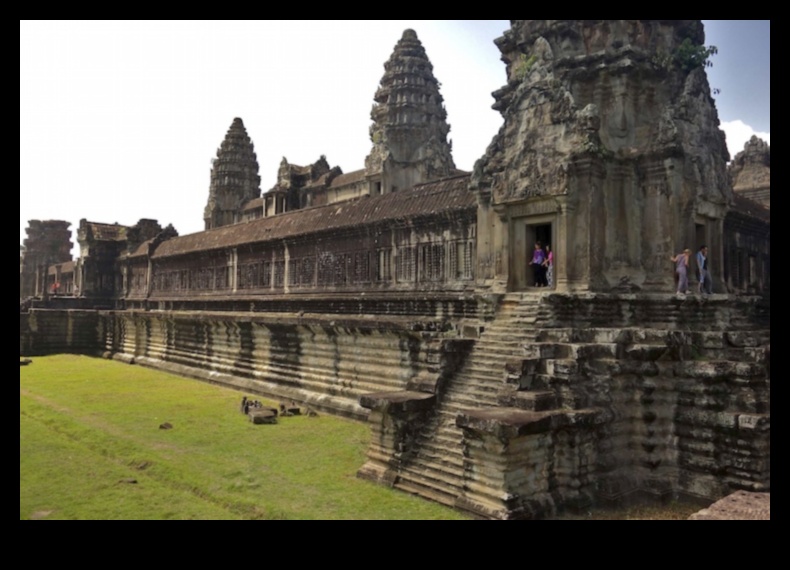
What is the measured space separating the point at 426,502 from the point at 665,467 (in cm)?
382

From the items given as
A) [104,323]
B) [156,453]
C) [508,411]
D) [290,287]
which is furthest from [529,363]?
[104,323]

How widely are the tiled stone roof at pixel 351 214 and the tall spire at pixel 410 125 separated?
15.1 m

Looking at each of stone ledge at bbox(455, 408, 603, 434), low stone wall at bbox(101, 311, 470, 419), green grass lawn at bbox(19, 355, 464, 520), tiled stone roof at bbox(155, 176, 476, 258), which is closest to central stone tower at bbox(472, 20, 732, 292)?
tiled stone roof at bbox(155, 176, 476, 258)

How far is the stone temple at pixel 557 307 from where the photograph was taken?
30.0 feet

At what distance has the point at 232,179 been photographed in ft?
162

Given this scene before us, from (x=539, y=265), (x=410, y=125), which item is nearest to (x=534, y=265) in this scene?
(x=539, y=265)

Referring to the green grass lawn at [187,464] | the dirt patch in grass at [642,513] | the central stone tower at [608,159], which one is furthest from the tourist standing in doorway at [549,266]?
the green grass lawn at [187,464]

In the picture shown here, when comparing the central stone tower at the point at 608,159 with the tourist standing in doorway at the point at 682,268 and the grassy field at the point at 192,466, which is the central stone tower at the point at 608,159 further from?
the grassy field at the point at 192,466

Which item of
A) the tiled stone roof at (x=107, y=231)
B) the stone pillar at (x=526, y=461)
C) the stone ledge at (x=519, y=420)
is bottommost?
the stone pillar at (x=526, y=461)

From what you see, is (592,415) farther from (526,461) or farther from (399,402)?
(399,402)

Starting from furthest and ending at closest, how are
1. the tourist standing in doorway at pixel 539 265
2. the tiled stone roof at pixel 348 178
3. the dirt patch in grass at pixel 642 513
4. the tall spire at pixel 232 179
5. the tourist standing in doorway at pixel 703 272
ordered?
1. the tall spire at pixel 232 179
2. the tiled stone roof at pixel 348 178
3. the tourist standing in doorway at pixel 539 265
4. the tourist standing in doorway at pixel 703 272
5. the dirt patch in grass at pixel 642 513

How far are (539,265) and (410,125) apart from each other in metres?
27.6

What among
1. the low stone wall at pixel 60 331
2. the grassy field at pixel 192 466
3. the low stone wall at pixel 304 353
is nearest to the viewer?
the grassy field at pixel 192 466

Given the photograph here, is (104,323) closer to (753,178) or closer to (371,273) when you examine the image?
(371,273)
